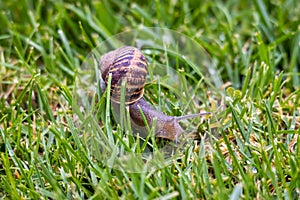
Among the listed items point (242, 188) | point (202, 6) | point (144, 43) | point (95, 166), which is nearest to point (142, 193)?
point (95, 166)

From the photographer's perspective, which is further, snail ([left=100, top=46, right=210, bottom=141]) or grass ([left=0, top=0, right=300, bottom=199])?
snail ([left=100, top=46, right=210, bottom=141])

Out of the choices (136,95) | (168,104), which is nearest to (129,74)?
(136,95)

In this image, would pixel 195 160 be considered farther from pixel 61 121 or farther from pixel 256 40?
pixel 256 40

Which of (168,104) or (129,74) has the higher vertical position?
(129,74)

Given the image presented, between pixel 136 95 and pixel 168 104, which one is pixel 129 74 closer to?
pixel 136 95
